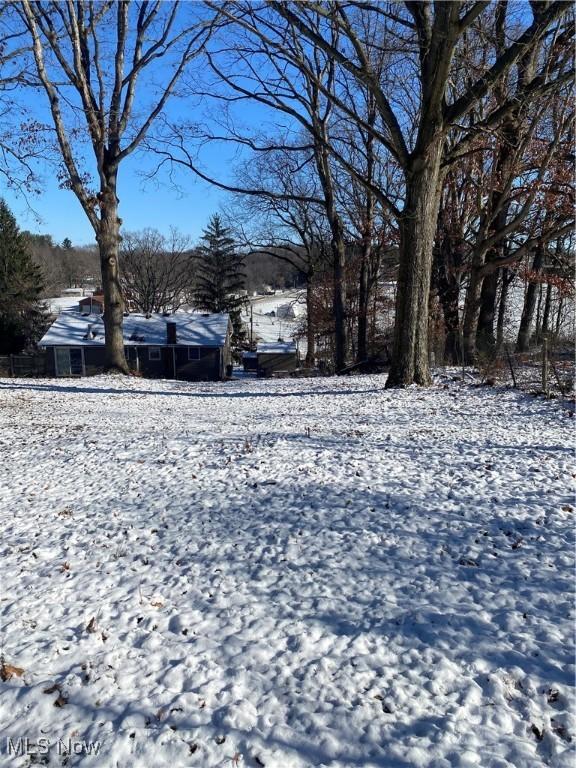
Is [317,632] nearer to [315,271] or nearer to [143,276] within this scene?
[315,271]

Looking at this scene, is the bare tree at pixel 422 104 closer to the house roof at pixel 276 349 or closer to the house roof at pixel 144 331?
the house roof at pixel 144 331

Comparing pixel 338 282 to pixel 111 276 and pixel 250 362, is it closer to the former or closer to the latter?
pixel 111 276

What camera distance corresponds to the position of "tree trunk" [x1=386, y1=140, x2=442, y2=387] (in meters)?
9.59

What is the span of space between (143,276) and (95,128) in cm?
3185

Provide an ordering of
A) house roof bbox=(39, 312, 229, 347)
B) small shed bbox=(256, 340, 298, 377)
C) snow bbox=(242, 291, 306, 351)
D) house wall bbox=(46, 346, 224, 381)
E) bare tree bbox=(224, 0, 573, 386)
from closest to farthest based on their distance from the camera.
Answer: bare tree bbox=(224, 0, 573, 386), house roof bbox=(39, 312, 229, 347), house wall bbox=(46, 346, 224, 381), small shed bbox=(256, 340, 298, 377), snow bbox=(242, 291, 306, 351)

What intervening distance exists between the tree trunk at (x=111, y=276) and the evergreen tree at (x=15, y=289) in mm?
25772

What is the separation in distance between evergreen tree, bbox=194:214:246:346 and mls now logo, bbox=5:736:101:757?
4155cm

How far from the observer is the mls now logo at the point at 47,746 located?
214 cm

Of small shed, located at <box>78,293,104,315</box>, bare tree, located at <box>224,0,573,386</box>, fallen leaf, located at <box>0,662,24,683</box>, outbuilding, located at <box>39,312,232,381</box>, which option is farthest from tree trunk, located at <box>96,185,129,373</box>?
small shed, located at <box>78,293,104,315</box>

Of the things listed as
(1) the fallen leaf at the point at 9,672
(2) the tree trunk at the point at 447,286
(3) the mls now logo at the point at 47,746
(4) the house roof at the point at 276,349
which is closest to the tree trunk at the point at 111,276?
(2) the tree trunk at the point at 447,286

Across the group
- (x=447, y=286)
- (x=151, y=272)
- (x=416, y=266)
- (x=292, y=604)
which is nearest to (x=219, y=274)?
(x=151, y=272)

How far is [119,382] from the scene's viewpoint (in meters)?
14.1

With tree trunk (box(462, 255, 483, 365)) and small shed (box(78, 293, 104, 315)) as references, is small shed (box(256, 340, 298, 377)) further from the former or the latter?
small shed (box(78, 293, 104, 315))

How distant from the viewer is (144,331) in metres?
34.8
